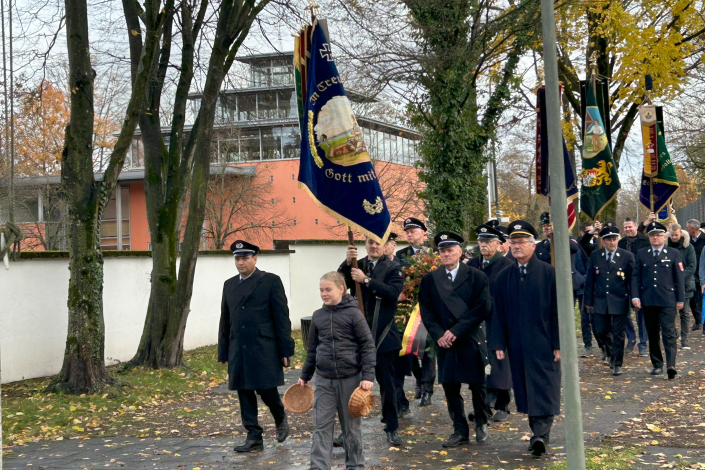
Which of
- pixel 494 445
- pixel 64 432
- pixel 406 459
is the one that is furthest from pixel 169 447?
pixel 494 445

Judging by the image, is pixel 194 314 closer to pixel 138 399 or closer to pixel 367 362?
pixel 138 399

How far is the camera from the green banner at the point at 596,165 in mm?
14242

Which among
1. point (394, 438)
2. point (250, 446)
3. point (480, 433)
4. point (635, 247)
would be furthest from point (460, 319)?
point (635, 247)

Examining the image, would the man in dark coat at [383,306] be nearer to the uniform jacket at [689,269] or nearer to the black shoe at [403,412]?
the black shoe at [403,412]

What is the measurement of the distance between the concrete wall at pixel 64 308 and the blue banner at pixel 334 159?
6.47 m

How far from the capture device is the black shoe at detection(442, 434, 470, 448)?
293 inches

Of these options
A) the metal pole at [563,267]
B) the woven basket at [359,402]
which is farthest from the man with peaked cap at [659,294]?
the metal pole at [563,267]

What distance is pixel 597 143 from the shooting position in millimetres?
14422

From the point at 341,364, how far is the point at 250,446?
5.58 feet

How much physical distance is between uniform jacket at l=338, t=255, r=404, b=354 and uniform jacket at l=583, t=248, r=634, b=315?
5.31m

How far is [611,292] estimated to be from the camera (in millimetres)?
12297

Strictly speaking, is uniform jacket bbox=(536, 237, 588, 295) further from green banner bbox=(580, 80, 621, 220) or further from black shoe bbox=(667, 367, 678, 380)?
black shoe bbox=(667, 367, 678, 380)

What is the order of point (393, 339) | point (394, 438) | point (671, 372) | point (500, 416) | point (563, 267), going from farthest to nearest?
point (671, 372) → point (500, 416) → point (393, 339) → point (394, 438) → point (563, 267)

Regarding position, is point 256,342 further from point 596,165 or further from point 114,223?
point 114,223
